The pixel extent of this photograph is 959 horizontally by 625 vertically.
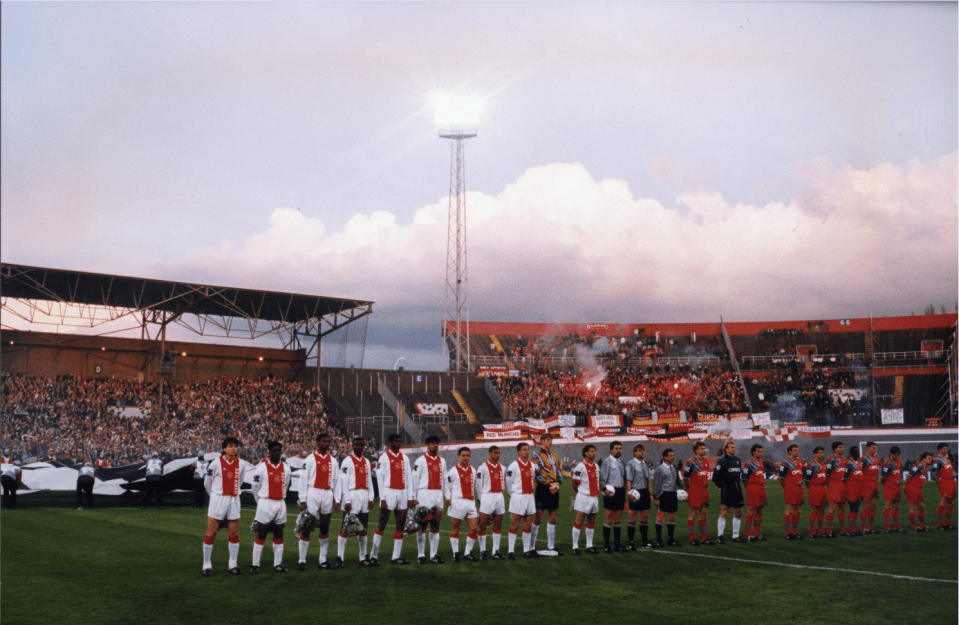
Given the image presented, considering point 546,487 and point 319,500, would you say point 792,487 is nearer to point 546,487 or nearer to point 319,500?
point 546,487

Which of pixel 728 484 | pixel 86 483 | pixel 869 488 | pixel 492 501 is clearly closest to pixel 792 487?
pixel 728 484

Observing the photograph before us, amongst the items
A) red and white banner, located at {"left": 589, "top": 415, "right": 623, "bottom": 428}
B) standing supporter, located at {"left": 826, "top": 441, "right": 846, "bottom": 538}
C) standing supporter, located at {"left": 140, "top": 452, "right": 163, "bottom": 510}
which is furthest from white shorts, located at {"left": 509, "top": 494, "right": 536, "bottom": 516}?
red and white banner, located at {"left": 589, "top": 415, "right": 623, "bottom": 428}

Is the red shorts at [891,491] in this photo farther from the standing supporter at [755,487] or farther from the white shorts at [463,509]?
the white shorts at [463,509]

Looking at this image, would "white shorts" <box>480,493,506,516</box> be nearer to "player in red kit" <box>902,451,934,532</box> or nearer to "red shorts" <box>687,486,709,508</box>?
"red shorts" <box>687,486,709,508</box>

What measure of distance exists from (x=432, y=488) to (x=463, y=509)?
1.78 feet

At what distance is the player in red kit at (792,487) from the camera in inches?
576

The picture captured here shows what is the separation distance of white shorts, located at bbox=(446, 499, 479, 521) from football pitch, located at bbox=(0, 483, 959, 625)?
66 cm

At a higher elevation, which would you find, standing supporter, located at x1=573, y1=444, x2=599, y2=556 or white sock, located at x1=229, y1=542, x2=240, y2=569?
standing supporter, located at x1=573, y1=444, x2=599, y2=556

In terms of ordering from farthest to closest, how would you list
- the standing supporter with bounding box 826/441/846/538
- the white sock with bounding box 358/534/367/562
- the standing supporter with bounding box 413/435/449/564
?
the standing supporter with bounding box 826/441/846/538, the standing supporter with bounding box 413/435/449/564, the white sock with bounding box 358/534/367/562

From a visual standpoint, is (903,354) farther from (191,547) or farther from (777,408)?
(191,547)

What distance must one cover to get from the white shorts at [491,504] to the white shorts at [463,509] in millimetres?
220

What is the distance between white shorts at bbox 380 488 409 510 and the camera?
11.4m

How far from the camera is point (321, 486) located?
11172 mm

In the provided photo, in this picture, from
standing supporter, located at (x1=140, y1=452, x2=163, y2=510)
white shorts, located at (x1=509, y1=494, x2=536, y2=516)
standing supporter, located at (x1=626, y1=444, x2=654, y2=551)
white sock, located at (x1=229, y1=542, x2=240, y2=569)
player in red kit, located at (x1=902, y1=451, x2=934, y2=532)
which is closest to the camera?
white sock, located at (x1=229, y1=542, x2=240, y2=569)
